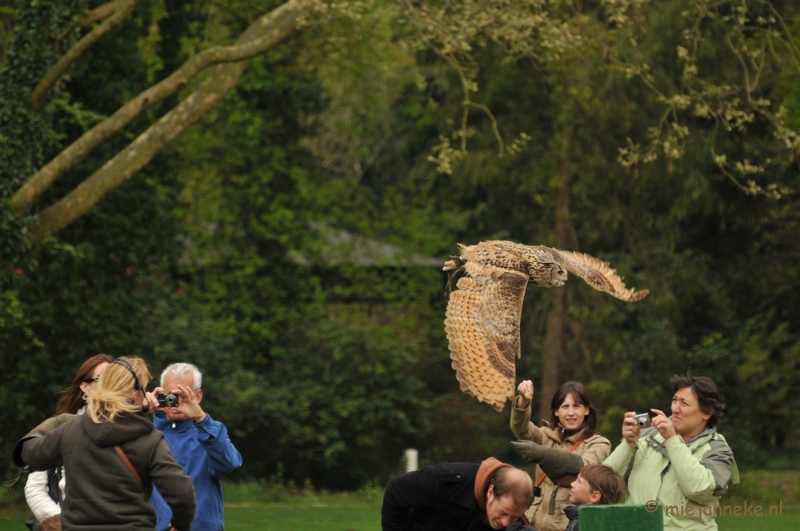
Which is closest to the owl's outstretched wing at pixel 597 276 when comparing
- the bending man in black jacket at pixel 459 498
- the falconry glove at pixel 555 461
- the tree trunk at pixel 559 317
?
the falconry glove at pixel 555 461

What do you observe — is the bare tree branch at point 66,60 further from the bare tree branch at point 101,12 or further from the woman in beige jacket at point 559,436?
the woman in beige jacket at point 559,436

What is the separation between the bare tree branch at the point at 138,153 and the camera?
39.5ft

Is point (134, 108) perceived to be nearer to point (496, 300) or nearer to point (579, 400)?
point (496, 300)

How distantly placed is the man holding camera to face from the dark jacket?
66cm

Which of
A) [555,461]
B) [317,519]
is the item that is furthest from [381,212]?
[555,461]

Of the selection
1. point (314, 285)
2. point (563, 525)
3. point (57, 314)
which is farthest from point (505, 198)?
point (563, 525)

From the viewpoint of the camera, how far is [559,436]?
5.07 meters

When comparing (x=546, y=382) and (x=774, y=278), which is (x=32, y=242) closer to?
(x=546, y=382)

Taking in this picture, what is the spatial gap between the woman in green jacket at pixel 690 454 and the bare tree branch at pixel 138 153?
8.39 m

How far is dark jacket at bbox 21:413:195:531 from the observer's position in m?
3.77

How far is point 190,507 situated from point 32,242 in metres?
9.07

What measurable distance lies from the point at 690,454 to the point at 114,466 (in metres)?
2.38

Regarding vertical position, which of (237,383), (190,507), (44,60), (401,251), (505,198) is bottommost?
(237,383)

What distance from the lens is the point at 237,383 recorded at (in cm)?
1786
